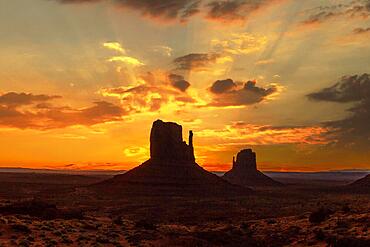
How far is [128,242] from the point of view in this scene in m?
33.0

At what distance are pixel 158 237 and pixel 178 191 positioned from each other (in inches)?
3488

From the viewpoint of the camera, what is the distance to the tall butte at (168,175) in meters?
125

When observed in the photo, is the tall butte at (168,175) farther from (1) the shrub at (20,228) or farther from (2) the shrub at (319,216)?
(1) the shrub at (20,228)

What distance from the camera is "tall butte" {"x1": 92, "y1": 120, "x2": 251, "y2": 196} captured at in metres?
125

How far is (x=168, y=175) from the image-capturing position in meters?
132

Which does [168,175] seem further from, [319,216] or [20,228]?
[20,228]

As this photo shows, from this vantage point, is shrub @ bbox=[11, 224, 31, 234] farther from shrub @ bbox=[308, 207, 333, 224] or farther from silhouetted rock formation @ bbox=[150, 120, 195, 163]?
silhouetted rock formation @ bbox=[150, 120, 195, 163]

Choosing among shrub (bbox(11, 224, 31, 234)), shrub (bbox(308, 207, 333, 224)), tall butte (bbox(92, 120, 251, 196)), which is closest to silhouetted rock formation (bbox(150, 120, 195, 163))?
tall butte (bbox(92, 120, 251, 196))

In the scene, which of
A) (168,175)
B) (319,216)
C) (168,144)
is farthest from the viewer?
(168,144)

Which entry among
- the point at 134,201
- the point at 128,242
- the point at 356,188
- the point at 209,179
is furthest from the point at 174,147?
the point at 128,242

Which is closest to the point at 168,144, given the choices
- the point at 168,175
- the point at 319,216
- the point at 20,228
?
the point at 168,175

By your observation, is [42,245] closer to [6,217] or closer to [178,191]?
[6,217]

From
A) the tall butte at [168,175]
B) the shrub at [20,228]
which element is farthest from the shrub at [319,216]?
the tall butte at [168,175]

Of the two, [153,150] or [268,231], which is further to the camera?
[153,150]
